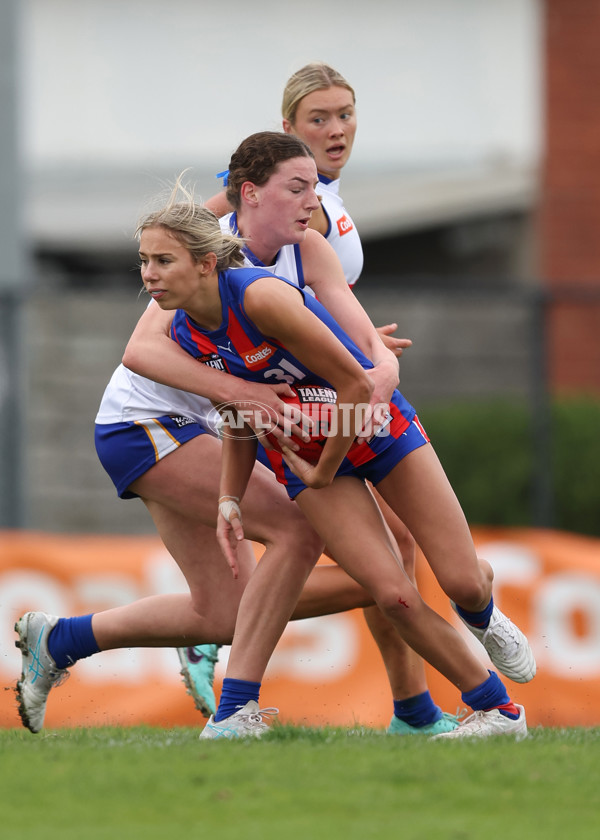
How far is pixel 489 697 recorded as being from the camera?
16.2 ft

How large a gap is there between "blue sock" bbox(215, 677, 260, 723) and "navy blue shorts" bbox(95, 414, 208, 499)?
828 mm

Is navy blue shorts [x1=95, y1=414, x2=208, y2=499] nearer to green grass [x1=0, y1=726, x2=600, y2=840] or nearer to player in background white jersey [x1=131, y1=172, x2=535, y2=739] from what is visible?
player in background white jersey [x1=131, y1=172, x2=535, y2=739]

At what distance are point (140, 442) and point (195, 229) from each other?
90 centimetres

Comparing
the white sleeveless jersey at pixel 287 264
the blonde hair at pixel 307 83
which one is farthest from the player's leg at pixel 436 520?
the blonde hair at pixel 307 83

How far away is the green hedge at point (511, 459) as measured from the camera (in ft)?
37.9

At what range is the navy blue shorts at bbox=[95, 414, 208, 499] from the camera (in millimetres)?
5156

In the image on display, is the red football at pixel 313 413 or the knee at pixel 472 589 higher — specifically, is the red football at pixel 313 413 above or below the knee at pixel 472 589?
above

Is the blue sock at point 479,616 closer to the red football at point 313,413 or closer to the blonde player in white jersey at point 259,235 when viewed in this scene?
the red football at point 313,413

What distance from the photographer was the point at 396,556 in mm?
4973

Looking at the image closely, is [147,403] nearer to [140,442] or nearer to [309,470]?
[140,442]

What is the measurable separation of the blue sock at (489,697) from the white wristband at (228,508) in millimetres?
1009

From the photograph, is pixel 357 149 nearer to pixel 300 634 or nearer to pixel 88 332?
pixel 88 332

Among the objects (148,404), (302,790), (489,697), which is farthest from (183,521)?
(302,790)

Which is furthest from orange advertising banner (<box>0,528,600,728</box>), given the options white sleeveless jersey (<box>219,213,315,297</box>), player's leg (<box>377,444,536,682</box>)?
white sleeveless jersey (<box>219,213,315,297</box>)
